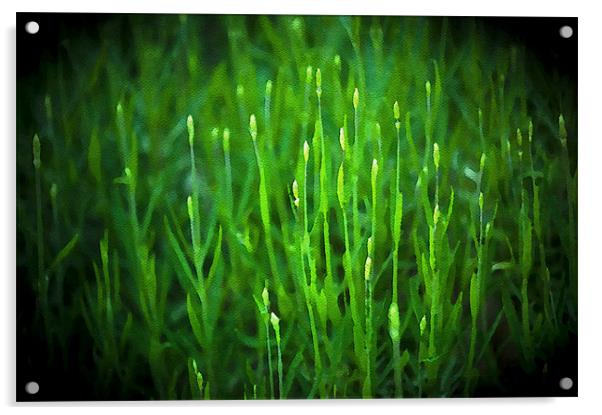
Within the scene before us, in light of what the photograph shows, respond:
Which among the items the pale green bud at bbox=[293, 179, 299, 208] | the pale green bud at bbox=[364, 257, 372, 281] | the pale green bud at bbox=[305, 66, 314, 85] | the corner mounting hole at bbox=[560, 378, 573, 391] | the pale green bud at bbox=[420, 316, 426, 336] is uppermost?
the pale green bud at bbox=[305, 66, 314, 85]

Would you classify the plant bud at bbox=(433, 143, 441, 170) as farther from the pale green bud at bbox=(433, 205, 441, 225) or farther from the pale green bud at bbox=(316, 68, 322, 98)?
the pale green bud at bbox=(316, 68, 322, 98)

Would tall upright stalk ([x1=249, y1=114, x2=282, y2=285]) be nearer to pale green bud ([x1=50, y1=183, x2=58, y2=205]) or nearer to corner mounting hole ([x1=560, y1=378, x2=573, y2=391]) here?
pale green bud ([x1=50, y1=183, x2=58, y2=205])

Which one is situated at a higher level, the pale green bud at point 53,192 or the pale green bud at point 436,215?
the pale green bud at point 53,192

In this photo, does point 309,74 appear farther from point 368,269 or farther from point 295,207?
point 368,269

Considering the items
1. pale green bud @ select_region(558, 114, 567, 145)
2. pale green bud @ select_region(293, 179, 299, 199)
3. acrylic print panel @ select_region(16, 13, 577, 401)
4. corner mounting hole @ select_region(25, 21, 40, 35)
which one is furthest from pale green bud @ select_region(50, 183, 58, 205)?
pale green bud @ select_region(558, 114, 567, 145)

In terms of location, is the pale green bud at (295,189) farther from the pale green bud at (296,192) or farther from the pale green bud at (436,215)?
the pale green bud at (436,215)

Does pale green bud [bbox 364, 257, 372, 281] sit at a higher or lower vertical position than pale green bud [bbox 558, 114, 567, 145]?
lower

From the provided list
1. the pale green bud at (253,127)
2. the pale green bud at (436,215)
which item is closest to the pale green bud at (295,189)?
the pale green bud at (253,127)
